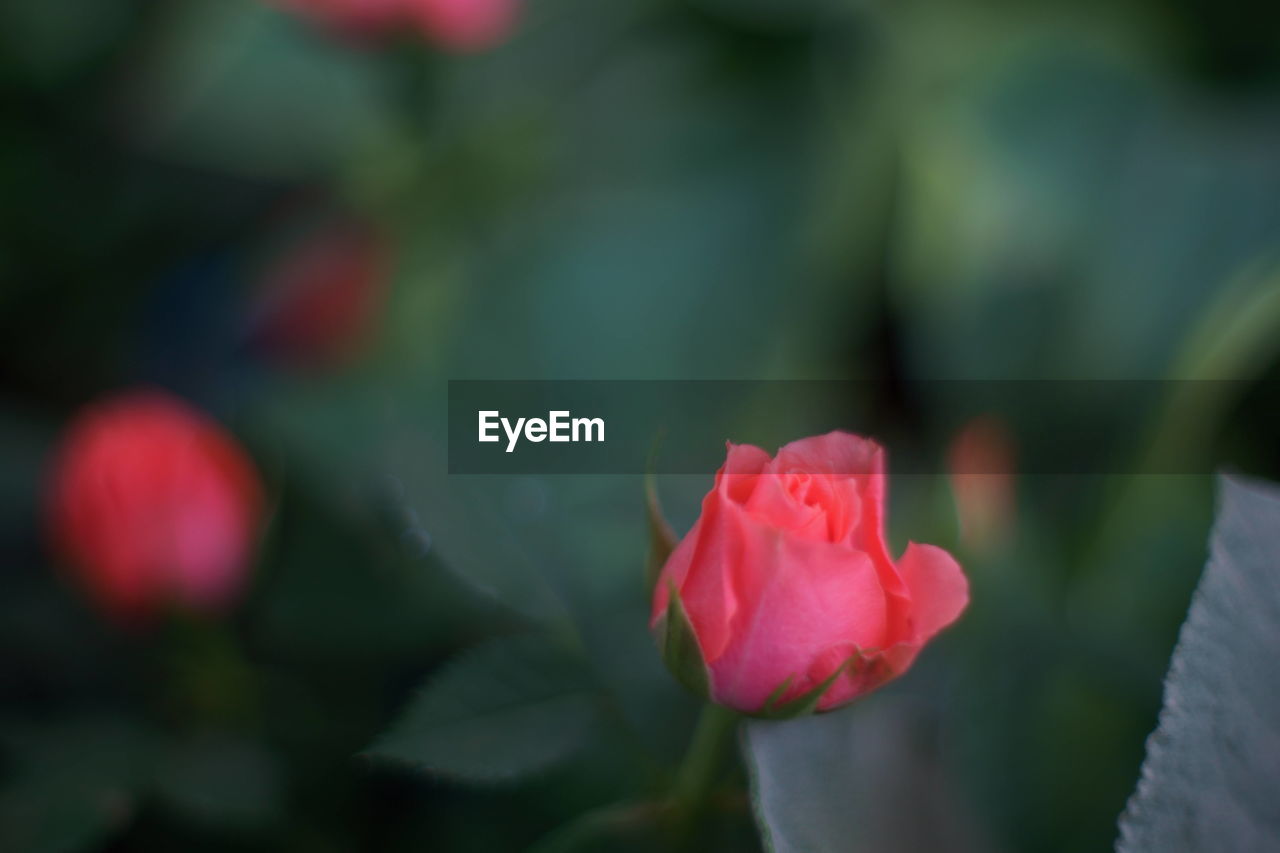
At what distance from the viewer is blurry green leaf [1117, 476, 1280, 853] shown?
0.89 ft

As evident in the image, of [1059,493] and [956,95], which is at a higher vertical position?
[956,95]

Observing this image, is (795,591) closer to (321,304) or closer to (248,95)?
(321,304)

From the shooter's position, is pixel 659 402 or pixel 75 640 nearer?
pixel 75 640

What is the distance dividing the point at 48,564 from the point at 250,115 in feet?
1.35

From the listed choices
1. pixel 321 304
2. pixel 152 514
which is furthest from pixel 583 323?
pixel 152 514

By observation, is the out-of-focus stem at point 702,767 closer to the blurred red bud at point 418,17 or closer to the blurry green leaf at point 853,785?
the blurry green leaf at point 853,785

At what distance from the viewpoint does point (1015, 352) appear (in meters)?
0.76

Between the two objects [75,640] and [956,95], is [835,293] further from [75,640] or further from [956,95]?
[75,640]

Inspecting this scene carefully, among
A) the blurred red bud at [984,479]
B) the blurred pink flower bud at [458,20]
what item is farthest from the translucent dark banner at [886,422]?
→ the blurred pink flower bud at [458,20]

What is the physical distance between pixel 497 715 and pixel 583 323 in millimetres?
382

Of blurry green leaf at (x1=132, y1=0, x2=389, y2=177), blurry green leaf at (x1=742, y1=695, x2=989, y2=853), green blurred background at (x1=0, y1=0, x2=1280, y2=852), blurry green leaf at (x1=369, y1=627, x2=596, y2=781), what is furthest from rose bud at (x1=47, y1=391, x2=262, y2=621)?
blurry green leaf at (x1=132, y1=0, x2=389, y2=177)

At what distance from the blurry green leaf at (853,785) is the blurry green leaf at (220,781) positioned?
0.72ft

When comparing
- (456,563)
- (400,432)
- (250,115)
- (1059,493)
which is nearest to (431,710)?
(456,563)

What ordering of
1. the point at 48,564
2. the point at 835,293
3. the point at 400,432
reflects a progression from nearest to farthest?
1. the point at 400,432
2. the point at 48,564
3. the point at 835,293
